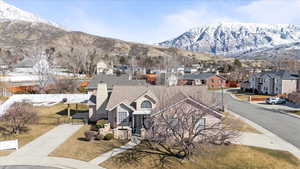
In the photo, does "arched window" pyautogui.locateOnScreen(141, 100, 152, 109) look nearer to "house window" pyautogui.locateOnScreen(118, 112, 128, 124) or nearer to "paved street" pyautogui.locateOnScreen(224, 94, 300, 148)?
"house window" pyautogui.locateOnScreen(118, 112, 128, 124)

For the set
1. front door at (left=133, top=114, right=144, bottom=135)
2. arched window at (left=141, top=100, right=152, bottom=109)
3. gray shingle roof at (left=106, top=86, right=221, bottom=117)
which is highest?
gray shingle roof at (left=106, top=86, right=221, bottom=117)

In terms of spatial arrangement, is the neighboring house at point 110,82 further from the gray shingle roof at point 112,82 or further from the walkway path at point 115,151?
the walkway path at point 115,151

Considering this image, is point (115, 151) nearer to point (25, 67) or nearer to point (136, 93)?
point (136, 93)

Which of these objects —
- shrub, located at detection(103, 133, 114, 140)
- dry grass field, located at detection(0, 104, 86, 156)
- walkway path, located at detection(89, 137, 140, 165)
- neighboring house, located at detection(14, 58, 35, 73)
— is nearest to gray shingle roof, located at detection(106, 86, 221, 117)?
shrub, located at detection(103, 133, 114, 140)

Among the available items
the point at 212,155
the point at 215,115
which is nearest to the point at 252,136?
the point at 215,115

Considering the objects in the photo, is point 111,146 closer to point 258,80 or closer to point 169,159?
point 169,159

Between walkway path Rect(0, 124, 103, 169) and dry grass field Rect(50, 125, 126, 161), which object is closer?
walkway path Rect(0, 124, 103, 169)

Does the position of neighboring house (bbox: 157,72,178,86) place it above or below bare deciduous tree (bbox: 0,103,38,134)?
above
